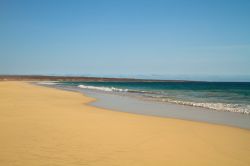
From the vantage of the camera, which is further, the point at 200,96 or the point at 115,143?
the point at 200,96

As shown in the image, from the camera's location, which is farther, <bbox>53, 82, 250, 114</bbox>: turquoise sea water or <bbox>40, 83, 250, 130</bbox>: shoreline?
<bbox>53, 82, 250, 114</bbox>: turquoise sea water

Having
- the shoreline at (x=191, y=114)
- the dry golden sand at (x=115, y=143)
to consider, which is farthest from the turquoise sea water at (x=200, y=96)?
the dry golden sand at (x=115, y=143)

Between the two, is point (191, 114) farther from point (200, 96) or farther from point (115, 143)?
point (200, 96)

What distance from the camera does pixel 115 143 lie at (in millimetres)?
7836

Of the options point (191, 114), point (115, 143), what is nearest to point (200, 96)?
point (191, 114)

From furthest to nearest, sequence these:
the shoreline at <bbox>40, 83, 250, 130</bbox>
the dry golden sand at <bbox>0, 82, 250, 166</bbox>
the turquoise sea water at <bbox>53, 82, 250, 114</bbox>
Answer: the turquoise sea water at <bbox>53, 82, 250, 114</bbox>
the shoreline at <bbox>40, 83, 250, 130</bbox>
the dry golden sand at <bbox>0, 82, 250, 166</bbox>

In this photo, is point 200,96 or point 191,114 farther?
point 200,96

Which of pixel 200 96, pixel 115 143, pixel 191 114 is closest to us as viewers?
pixel 115 143

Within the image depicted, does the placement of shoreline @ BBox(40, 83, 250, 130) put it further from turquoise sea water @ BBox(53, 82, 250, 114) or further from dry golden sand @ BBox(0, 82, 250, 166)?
dry golden sand @ BBox(0, 82, 250, 166)

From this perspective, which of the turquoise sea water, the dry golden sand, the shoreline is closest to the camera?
the dry golden sand

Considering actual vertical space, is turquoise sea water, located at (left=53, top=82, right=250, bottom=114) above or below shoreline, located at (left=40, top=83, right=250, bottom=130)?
above

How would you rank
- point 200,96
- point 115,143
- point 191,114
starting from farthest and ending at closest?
point 200,96
point 191,114
point 115,143

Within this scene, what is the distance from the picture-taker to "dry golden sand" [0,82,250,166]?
635 cm

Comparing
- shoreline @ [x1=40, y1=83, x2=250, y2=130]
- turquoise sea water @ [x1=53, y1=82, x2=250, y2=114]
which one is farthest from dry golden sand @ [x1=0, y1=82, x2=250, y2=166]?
turquoise sea water @ [x1=53, y1=82, x2=250, y2=114]
